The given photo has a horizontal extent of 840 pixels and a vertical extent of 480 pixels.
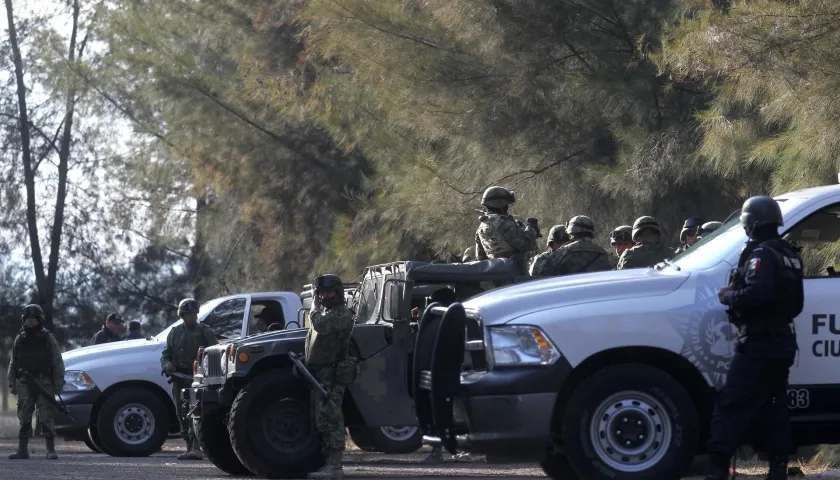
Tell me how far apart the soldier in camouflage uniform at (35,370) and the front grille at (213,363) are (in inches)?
161

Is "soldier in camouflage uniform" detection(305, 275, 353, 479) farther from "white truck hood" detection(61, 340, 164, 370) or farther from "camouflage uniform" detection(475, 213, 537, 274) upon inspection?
"white truck hood" detection(61, 340, 164, 370)

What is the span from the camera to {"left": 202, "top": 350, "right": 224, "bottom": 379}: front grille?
10930 millimetres

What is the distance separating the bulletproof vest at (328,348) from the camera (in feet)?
32.6

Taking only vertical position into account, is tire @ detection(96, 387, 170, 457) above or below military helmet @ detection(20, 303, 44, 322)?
below

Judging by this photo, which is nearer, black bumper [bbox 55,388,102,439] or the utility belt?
the utility belt

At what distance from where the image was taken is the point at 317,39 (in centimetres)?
1584

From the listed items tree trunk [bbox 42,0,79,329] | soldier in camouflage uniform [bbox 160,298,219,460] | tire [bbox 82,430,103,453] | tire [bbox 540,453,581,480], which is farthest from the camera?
tree trunk [bbox 42,0,79,329]

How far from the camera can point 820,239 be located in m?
8.18

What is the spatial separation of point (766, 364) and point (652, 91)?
666 cm

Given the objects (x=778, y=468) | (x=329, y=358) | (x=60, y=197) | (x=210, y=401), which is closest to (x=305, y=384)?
(x=329, y=358)

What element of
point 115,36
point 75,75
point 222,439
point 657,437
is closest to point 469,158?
point 222,439

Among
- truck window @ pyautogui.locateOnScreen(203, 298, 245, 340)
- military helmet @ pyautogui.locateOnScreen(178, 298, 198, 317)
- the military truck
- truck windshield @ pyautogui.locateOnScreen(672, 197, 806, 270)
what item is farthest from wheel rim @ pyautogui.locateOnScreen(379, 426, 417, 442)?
truck windshield @ pyautogui.locateOnScreen(672, 197, 806, 270)

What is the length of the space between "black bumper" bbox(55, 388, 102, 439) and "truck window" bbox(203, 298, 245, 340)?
4.90ft

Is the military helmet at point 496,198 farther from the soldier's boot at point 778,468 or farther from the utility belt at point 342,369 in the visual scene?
the soldier's boot at point 778,468
